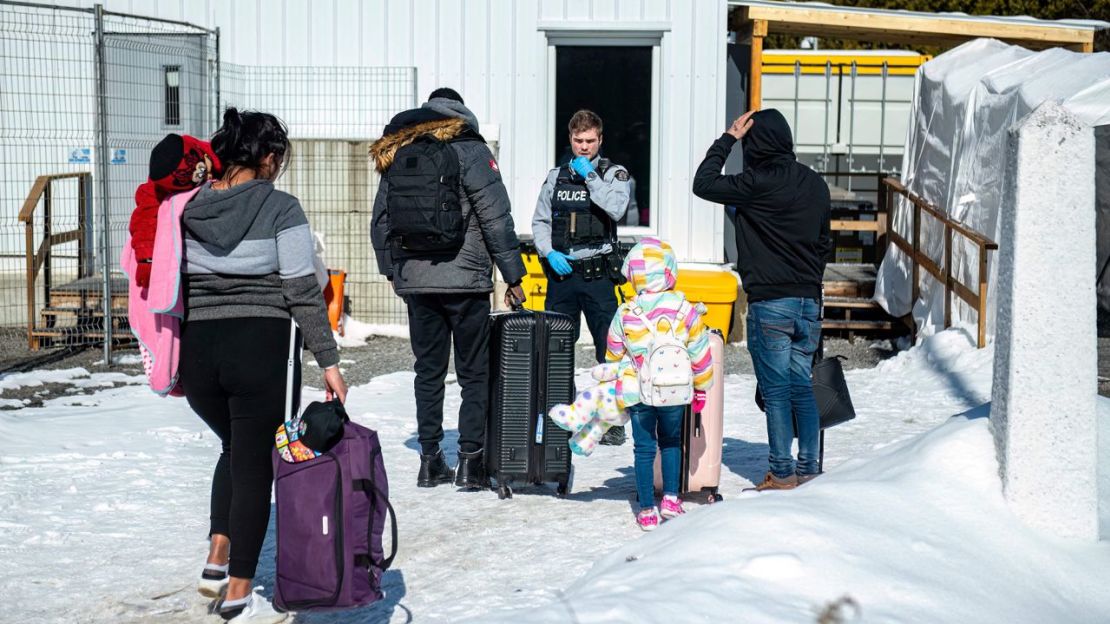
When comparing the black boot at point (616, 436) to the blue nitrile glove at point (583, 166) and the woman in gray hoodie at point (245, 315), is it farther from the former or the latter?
the woman in gray hoodie at point (245, 315)

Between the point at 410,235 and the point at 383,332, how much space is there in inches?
247

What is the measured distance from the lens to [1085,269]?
4797 millimetres

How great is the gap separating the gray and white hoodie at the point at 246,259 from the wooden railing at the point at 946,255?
20.4 ft

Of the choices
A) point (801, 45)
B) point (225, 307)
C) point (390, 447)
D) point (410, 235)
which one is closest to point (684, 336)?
point (410, 235)

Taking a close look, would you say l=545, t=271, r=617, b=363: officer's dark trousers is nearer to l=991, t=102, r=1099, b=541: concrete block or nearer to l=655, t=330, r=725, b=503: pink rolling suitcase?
l=655, t=330, r=725, b=503: pink rolling suitcase

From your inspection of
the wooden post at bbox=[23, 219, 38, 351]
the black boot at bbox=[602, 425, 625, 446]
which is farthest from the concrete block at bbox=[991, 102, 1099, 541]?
the wooden post at bbox=[23, 219, 38, 351]

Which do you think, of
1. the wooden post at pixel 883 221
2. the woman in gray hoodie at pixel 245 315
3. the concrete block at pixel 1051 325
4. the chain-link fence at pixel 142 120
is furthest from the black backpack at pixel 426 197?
the wooden post at pixel 883 221

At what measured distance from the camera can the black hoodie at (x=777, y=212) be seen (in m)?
6.12

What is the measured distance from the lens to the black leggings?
15.3 ft

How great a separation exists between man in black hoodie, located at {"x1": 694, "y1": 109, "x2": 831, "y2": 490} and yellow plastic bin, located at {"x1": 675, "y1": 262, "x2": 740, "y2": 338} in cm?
524

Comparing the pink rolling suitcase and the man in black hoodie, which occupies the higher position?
the man in black hoodie

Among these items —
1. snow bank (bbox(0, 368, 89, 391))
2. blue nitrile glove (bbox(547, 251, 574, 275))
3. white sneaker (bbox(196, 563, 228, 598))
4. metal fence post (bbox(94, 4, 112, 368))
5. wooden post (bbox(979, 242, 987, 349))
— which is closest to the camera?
white sneaker (bbox(196, 563, 228, 598))

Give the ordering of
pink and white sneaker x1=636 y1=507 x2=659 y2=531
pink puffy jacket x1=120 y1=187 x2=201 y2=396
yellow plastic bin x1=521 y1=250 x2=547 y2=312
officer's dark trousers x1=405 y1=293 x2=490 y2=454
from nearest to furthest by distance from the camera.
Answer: pink puffy jacket x1=120 y1=187 x2=201 y2=396 < pink and white sneaker x1=636 y1=507 x2=659 y2=531 < officer's dark trousers x1=405 y1=293 x2=490 y2=454 < yellow plastic bin x1=521 y1=250 x2=547 y2=312

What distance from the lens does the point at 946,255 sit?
417 inches
